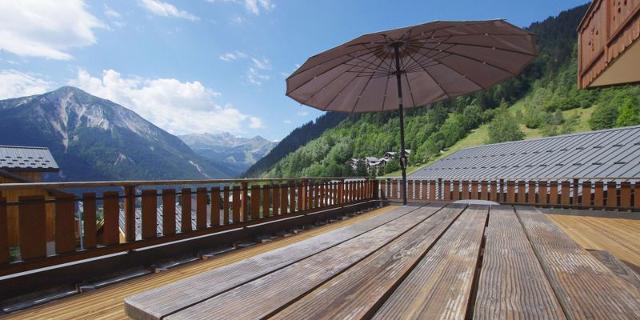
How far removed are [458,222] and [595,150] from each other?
2061cm

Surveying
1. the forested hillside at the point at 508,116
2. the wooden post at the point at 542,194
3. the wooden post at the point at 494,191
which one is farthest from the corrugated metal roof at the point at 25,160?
the forested hillside at the point at 508,116

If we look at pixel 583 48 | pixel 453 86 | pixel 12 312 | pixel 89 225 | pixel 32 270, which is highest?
pixel 583 48

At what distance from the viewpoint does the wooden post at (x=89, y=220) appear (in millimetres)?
2850

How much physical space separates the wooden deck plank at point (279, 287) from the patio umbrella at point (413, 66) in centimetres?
248

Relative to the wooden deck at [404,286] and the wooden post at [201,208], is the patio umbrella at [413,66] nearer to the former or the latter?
the wooden post at [201,208]

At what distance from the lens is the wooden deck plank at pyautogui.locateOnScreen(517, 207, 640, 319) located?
3.00ft

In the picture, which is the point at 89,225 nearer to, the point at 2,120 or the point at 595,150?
the point at 595,150

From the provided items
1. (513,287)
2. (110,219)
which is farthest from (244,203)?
(513,287)

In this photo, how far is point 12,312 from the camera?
2.17 meters

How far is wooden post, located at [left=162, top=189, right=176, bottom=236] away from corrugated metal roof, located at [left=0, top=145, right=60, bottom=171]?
18.2m

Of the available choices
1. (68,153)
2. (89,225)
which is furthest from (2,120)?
(89,225)

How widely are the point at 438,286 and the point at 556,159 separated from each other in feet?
74.0

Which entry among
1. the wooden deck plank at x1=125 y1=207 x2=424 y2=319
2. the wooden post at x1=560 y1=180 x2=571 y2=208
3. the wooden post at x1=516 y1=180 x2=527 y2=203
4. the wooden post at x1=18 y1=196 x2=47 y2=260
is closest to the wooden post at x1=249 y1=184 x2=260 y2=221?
the wooden post at x1=18 y1=196 x2=47 y2=260

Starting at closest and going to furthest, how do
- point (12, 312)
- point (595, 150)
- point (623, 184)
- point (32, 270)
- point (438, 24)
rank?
point (12, 312)
point (32, 270)
point (438, 24)
point (623, 184)
point (595, 150)
